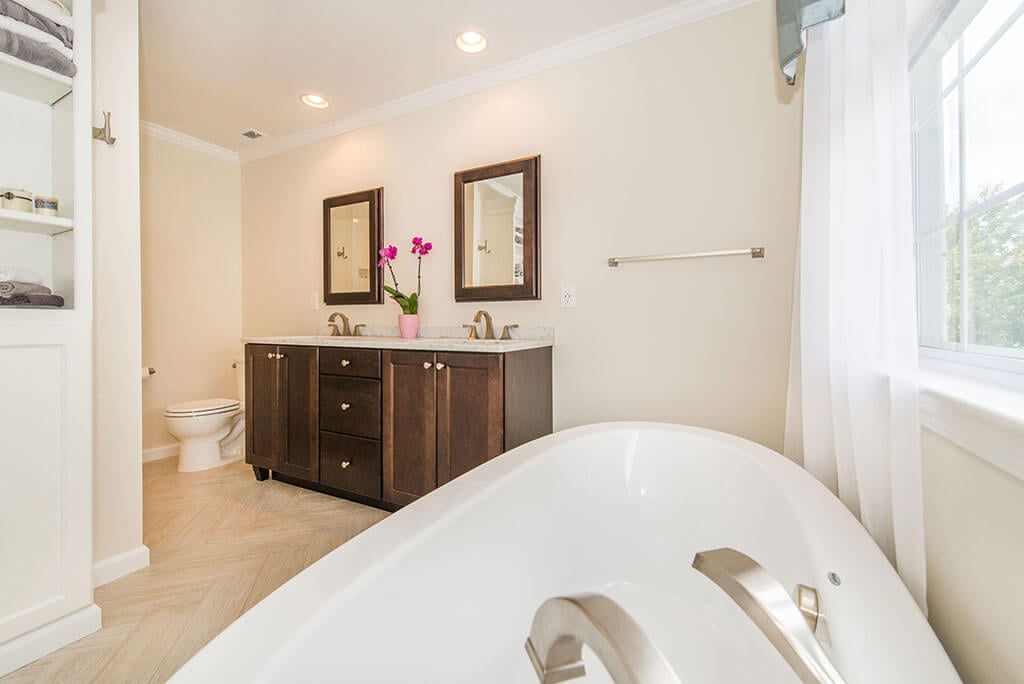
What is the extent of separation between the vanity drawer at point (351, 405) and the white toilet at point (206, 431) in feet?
3.13

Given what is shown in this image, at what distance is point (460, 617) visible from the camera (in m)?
0.88

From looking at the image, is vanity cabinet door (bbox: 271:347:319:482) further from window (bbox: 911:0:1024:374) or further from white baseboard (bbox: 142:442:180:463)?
window (bbox: 911:0:1024:374)

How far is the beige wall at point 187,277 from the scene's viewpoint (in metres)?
2.96

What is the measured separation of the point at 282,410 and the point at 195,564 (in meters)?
0.89

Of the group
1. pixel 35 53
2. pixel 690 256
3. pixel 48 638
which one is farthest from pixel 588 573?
pixel 35 53

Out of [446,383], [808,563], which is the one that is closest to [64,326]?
[446,383]

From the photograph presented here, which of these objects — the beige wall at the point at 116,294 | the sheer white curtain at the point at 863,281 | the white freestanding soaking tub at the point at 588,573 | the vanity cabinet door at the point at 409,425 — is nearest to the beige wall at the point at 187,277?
the beige wall at the point at 116,294

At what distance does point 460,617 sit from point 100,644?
1.32 meters

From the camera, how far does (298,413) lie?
7.88ft

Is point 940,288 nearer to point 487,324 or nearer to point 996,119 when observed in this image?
point 996,119

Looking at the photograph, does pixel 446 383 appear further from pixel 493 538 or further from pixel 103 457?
pixel 103 457

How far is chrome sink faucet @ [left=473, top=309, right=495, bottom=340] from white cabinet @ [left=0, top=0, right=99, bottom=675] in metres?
1.51

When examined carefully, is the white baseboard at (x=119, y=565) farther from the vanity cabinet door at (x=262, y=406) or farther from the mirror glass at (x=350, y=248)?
the mirror glass at (x=350, y=248)

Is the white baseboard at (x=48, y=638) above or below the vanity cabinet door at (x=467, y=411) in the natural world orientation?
below
